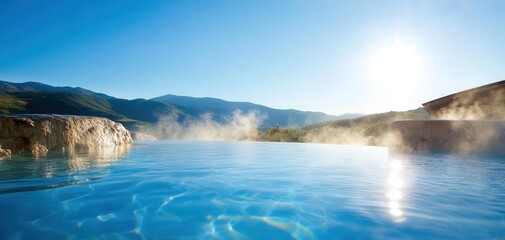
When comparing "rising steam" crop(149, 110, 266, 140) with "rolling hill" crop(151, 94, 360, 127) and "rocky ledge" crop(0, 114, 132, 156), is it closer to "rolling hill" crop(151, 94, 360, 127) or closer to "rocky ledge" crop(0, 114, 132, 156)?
"rolling hill" crop(151, 94, 360, 127)

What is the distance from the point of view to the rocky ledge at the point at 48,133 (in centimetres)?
770

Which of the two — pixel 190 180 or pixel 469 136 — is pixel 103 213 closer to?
pixel 190 180

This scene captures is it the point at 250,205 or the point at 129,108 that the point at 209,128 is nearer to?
the point at 250,205

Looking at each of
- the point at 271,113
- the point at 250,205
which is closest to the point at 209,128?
the point at 250,205

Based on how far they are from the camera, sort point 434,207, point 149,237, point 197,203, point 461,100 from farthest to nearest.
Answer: point 461,100 → point 197,203 → point 434,207 → point 149,237

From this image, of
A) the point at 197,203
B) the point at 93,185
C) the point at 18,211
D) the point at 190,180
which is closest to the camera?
the point at 18,211

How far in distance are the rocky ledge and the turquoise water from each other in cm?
410

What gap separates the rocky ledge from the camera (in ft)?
25.2

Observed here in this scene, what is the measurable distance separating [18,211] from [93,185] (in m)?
1.12

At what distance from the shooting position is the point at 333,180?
4148 millimetres

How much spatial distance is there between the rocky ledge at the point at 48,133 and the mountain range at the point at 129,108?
3838 cm

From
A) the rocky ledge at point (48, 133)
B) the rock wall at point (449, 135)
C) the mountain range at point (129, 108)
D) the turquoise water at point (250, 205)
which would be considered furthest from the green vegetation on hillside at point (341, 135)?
the mountain range at point (129, 108)

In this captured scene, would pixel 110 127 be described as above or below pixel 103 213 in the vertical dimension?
above

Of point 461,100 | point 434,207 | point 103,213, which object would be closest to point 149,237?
point 103,213
